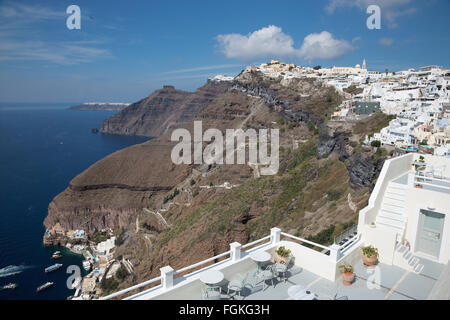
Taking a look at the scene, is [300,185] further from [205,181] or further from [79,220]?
[79,220]

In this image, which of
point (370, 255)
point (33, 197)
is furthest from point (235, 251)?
point (33, 197)

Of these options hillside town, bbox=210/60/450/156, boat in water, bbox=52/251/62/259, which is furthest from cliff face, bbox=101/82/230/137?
hillside town, bbox=210/60/450/156

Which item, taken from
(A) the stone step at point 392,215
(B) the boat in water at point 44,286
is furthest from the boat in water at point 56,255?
(A) the stone step at point 392,215

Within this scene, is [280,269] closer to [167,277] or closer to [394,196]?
[167,277]

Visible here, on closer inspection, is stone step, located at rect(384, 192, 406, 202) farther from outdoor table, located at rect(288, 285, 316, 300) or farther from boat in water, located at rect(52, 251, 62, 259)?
boat in water, located at rect(52, 251, 62, 259)

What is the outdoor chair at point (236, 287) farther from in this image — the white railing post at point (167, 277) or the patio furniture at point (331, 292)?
the patio furniture at point (331, 292)

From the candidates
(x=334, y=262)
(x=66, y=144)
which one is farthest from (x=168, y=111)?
(x=334, y=262)
